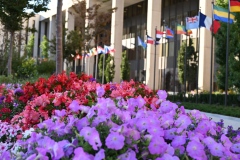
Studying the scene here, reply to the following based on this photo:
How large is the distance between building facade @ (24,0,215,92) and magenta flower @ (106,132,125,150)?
1906 centimetres

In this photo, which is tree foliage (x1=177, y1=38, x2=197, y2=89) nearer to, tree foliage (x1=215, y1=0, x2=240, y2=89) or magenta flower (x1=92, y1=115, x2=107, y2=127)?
tree foliage (x1=215, y1=0, x2=240, y2=89)

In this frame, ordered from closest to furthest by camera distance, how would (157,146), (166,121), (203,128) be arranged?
(157,146) → (166,121) → (203,128)

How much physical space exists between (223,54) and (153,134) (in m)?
20.6

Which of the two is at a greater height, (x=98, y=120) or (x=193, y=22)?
(x=193, y=22)

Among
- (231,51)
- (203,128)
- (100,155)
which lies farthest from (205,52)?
(100,155)

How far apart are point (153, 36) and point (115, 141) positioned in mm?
27821

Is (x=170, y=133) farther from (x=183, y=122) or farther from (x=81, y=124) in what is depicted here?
(x=81, y=124)

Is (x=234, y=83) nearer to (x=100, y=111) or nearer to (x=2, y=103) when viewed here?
(x=2, y=103)

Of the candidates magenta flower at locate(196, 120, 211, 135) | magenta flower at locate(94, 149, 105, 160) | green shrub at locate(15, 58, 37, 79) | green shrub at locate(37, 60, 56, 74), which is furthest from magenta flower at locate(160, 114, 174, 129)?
green shrub at locate(37, 60, 56, 74)

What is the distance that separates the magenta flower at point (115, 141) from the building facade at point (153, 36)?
19.1 meters

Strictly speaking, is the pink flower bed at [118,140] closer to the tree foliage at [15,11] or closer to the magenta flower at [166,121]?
the magenta flower at [166,121]

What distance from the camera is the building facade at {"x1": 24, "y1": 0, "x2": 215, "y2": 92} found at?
84.3 ft

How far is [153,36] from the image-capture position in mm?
29141

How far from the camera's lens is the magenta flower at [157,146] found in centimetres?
185
